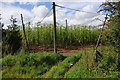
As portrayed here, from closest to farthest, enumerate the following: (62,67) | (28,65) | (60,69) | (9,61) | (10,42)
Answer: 1. (60,69)
2. (62,67)
3. (28,65)
4. (9,61)
5. (10,42)

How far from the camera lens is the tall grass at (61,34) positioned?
14.3 metres

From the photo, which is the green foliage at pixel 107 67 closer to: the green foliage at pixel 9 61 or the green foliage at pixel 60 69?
the green foliage at pixel 60 69

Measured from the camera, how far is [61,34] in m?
15.0

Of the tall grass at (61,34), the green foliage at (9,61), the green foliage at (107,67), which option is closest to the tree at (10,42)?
the green foliage at (9,61)

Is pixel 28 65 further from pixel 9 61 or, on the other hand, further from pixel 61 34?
pixel 61 34

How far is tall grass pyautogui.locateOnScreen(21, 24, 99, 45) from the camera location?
47.0 ft

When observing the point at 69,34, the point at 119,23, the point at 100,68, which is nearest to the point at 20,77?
the point at 100,68

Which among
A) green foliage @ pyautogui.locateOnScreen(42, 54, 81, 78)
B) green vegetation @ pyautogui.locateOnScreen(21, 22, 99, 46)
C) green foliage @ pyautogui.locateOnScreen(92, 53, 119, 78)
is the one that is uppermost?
green vegetation @ pyautogui.locateOnScreen(21, 22, 99, 46)

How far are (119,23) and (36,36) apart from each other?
10064 mm

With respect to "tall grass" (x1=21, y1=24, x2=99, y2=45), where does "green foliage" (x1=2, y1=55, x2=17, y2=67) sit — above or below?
below

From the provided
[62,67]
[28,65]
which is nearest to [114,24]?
[62,67]

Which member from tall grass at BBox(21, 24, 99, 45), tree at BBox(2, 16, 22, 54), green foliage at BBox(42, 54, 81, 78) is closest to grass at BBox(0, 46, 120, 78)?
green foliage at BBox(42, 54, 81, 78)

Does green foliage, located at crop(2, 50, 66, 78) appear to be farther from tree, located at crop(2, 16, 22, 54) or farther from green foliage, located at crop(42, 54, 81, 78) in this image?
tree, located at crop(2, 16, 22, 54)

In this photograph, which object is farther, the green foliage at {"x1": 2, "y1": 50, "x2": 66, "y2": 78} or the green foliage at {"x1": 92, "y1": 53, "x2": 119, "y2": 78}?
the green foliage at {"x1": 2, "y1": 50, "x2": 66, "y2": 78}
